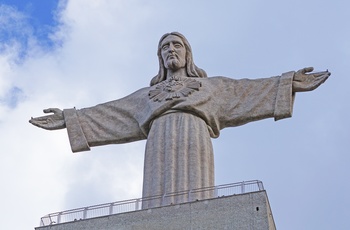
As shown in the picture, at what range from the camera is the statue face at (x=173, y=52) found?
23.0 m

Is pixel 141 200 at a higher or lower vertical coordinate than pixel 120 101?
lower

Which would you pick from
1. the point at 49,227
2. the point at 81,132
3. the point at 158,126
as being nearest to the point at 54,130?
the point at 81,132

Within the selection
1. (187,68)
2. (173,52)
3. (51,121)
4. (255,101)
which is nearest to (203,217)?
(255,101)

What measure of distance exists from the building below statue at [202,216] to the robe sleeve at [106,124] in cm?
404

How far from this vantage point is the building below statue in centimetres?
1802

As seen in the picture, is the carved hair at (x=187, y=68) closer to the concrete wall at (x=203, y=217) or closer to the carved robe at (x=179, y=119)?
the carved robe at (x=179, y=119)

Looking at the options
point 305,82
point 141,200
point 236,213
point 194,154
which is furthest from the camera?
point 305,82

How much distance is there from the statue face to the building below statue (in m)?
4.94

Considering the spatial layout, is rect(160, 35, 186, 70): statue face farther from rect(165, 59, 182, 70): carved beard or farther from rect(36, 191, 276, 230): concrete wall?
rect(36, 191, 276, 230): concrete wall

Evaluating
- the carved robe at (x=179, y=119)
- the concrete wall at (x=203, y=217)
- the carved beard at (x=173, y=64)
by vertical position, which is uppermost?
the carved beard at (x=173, y=64)

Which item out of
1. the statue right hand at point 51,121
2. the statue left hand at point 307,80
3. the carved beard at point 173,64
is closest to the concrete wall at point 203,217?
the statue left hand at point 307,80

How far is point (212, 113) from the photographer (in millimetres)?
21953

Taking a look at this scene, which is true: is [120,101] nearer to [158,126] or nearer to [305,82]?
[158,126]

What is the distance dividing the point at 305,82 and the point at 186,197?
4.35 metres
